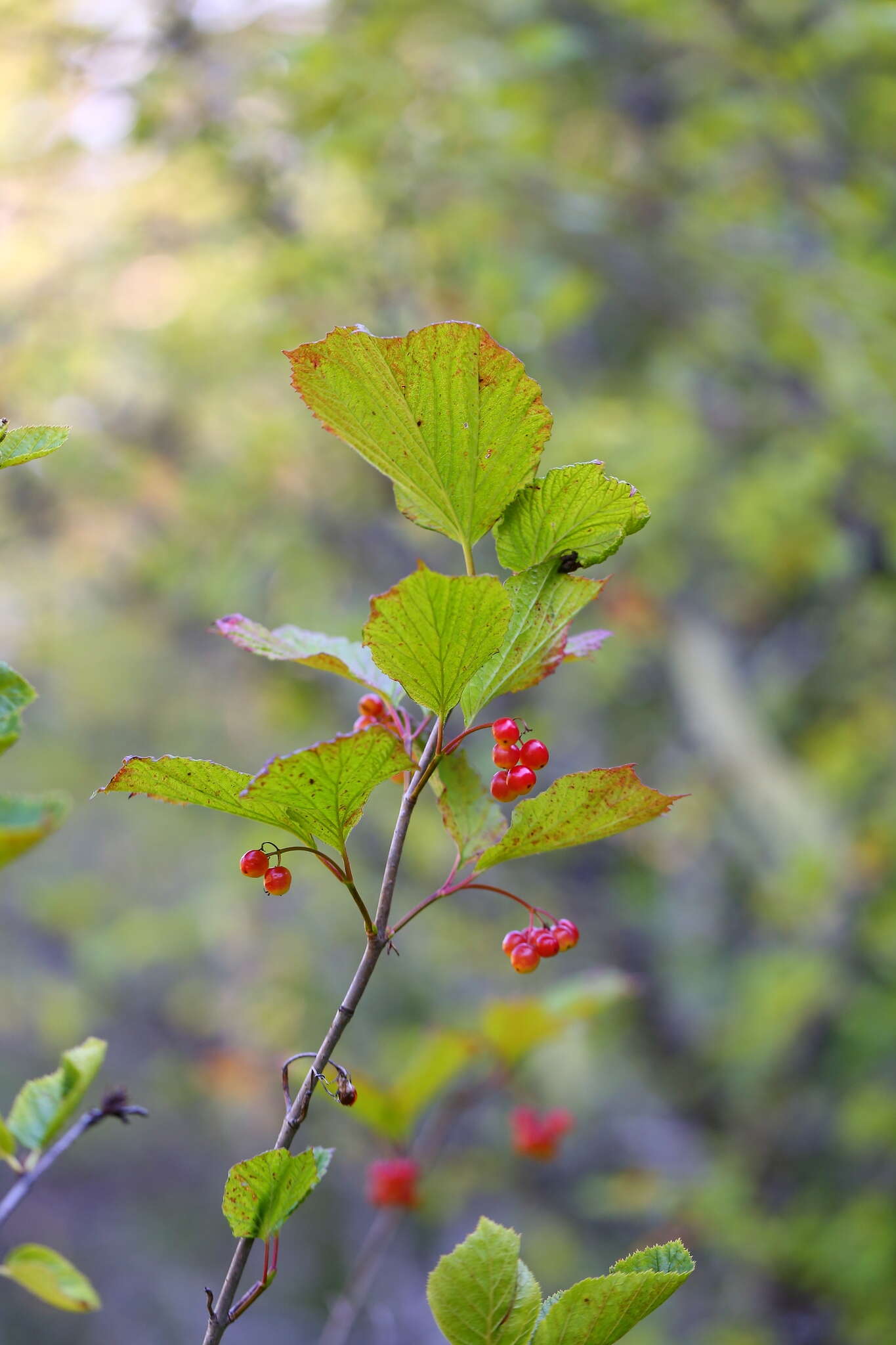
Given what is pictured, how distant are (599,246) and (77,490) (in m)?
1.90

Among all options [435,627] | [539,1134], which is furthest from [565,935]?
[539,1134]

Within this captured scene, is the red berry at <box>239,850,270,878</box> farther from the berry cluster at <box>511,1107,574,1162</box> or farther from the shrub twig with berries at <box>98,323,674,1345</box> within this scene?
the berry cluster at <box>511,1107,574,1162</box>

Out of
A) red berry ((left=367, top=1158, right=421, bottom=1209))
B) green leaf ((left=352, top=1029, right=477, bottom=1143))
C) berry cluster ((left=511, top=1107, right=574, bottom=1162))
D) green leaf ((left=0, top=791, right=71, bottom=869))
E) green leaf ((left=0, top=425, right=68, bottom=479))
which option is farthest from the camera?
berry cluster ((left=511, top=1107, right=574, bottom=1162))

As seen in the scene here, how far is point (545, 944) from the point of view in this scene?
0.56 metres

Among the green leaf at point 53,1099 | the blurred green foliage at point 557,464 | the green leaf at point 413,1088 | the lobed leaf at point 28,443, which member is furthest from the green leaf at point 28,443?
the blurred green foliage at point 557,464

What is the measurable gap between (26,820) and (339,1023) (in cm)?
17

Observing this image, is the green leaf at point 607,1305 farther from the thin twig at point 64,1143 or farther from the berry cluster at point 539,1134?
the berry cluster at point 539,1134

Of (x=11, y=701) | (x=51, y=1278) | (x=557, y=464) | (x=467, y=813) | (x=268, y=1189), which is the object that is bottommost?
(x=51, y=1278)

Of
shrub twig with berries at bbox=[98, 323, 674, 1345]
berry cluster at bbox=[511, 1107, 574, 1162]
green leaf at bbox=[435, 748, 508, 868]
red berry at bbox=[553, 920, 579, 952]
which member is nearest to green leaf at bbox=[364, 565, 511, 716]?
shrub twig with berries at bbox=[98, 323, 674, 1345]

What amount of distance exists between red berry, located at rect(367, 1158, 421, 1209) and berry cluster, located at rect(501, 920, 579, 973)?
85cm

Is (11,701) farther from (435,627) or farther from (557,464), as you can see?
(557,464)

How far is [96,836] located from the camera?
632 centimetres

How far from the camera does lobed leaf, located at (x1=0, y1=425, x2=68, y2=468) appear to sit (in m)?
0.42

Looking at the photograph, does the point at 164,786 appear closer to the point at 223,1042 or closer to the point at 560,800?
the point at 560,800
